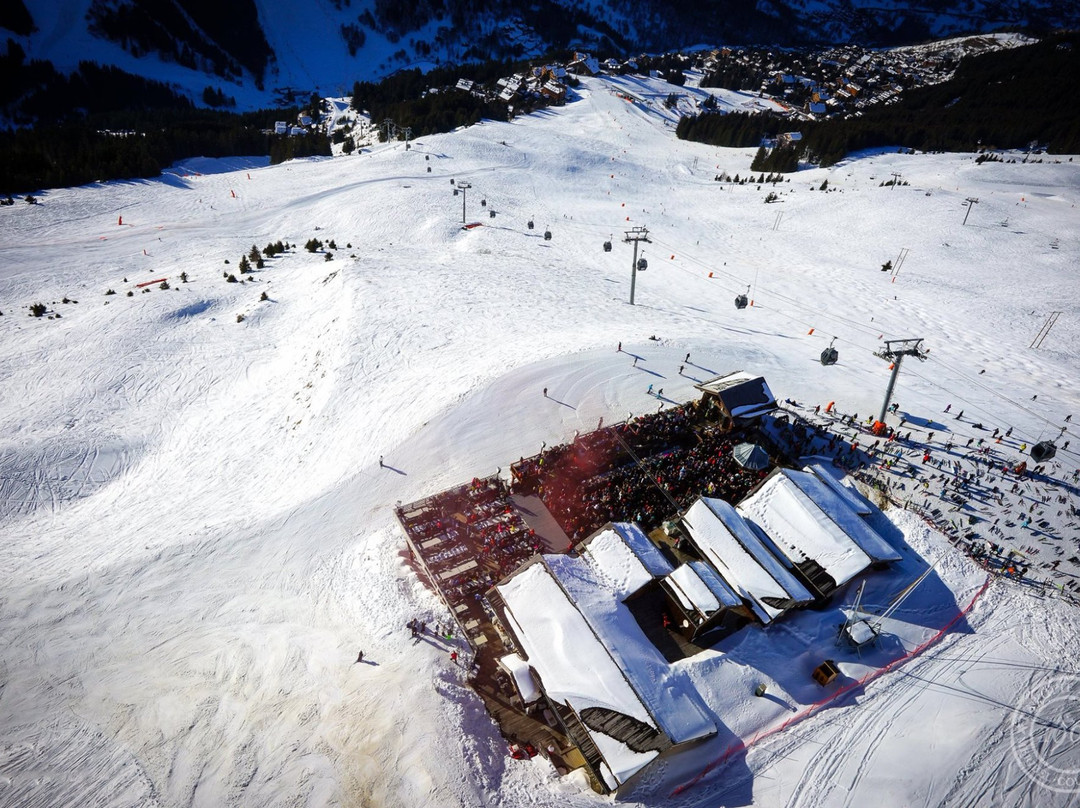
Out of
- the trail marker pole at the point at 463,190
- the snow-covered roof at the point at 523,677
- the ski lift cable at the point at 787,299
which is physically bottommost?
the snow-covered roof at the point at 523,677

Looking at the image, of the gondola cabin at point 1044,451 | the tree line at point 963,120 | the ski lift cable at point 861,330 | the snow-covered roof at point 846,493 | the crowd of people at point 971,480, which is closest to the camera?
the crowd of people at point 971,480

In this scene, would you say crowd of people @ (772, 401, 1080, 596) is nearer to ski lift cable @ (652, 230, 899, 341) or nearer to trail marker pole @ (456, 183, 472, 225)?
ski lift cable @ (652, 230, 899, 341)

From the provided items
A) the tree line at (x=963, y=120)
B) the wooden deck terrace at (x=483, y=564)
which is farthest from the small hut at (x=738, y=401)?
the tree line at (x=963, y=120)

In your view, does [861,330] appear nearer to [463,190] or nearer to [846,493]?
[846,493]

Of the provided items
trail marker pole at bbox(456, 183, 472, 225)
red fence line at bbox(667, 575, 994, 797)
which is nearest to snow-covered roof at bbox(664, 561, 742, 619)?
red fence line at bbox(667, 575, 994, 797)

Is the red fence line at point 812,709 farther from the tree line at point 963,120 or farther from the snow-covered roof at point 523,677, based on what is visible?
the tree line at point 963,120

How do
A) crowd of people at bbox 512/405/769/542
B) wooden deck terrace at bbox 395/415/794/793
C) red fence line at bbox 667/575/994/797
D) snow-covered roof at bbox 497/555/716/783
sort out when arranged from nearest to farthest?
snow-covered roof at bbox 497/555/716/783 < red fence line at bbox 667/575/994/797 < wooden deck terrace at bbox 395/415/794/793 < crowd of people at bbox 512/405/769/542
